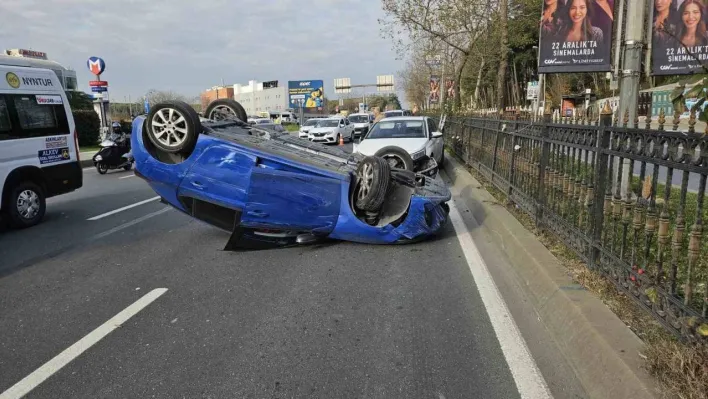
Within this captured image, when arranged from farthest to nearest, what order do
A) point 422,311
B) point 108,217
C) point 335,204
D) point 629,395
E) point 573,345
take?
point 108,217 < point 335,204 < point 422,311 < point 573,345 < point 629,395

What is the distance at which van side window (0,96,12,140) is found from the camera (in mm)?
7922

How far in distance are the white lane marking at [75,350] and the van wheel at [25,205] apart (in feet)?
14.7

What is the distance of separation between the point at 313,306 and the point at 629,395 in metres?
2.60

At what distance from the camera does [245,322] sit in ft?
13.9

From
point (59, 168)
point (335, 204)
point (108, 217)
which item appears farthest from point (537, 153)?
point (59, 168)

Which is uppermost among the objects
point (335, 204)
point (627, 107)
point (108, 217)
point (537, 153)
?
point (627, 107)

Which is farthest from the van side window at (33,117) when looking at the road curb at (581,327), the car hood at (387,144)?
the road curb at (581,327)

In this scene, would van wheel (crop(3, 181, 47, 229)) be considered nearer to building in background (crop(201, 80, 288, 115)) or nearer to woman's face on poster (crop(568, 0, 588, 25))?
woman's face on poster (crop(568, 0, 588, 25))

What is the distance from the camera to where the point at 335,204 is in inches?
247

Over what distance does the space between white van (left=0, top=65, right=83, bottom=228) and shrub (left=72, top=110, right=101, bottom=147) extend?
20.0 m

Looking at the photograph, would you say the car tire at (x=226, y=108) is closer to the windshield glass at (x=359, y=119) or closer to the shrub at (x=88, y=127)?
the shrub at (x=88, y=127)

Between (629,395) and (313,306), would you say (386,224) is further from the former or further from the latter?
(629,395)

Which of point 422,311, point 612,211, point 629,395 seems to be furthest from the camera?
point 422,311

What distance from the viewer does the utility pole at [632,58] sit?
6.72 m
